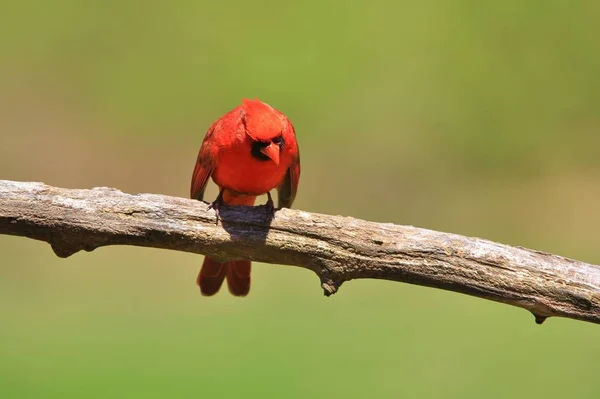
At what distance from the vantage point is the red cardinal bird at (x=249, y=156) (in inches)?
127

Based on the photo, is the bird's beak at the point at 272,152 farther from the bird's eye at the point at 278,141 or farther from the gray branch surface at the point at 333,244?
the gray branch surface at the point at 333,244

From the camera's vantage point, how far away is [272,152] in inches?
127

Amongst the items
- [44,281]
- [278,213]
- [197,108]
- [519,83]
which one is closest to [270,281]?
[44,281]

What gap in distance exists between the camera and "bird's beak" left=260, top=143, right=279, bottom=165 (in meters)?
3.21

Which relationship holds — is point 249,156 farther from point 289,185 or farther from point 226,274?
point 226,274

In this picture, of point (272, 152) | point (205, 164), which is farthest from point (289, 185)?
point (272, 152)

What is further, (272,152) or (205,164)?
(205,164)

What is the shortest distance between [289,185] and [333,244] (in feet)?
2.34

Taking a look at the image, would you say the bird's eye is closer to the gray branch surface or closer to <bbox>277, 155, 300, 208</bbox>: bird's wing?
<bbox>277, 155, 300, 208</bbox>: bird's wing

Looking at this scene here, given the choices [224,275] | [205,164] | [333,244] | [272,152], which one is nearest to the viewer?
[333,244]

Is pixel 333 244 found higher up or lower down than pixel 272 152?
lower down

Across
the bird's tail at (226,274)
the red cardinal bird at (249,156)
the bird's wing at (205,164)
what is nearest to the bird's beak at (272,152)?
the red cardinal bird at (249,156)

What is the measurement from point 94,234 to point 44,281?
3.86m

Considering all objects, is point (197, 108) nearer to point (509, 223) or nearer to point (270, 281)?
point (270, 281)
